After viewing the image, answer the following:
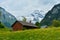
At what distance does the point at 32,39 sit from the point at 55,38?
338cm

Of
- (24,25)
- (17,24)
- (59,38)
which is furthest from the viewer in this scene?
(17,24)

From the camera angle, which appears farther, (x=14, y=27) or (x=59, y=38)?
(x=14, y=27)

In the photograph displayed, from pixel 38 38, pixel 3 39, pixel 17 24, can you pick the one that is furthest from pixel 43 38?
pixel 17 24

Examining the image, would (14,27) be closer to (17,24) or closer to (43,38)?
(17,24)

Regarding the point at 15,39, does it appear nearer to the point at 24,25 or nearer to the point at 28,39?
the point at 28,39

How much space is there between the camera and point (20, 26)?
100500mm

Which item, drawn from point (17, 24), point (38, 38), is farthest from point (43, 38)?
point (17, 24)

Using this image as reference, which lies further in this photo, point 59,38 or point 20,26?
point 20,26

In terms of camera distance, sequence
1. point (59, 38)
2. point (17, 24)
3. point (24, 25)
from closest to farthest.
→ point (59, 38)
point (24, 25)
point (17, 24)

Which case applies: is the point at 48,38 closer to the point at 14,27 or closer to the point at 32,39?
the point at 32,39

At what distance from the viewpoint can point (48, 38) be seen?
3130 cm

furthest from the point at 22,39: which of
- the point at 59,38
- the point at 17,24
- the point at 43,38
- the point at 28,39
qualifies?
the point at 17,24

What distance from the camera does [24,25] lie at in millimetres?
100375

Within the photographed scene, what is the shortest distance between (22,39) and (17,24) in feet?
248
